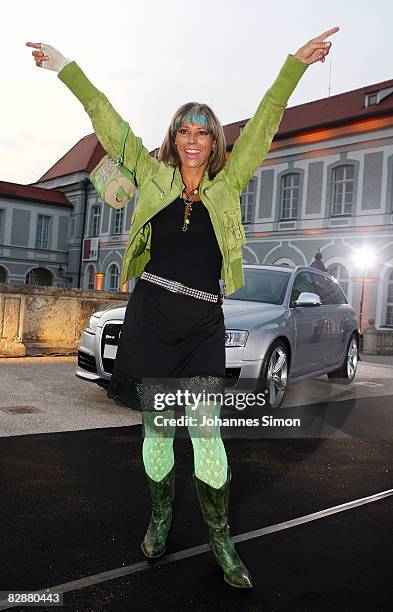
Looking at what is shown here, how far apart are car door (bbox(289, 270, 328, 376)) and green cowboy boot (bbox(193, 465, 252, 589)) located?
14.4ft

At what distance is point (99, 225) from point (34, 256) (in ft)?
15.9

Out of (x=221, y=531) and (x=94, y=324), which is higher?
(x=94, y=324)

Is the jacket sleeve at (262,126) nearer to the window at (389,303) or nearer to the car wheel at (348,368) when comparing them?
the car wheel at (348,368)

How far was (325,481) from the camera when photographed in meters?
4.22

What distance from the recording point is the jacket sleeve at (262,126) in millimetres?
2553

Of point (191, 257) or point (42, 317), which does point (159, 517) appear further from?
point (42, 317)

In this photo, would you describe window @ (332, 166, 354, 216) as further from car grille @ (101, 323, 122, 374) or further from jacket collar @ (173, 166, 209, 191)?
jacket collar @ (173, 166, 209, 191)

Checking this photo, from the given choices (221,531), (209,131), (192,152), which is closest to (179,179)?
(192,152)

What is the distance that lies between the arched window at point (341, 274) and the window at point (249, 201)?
16.8ft

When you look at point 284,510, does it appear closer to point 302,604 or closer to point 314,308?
point 302,604

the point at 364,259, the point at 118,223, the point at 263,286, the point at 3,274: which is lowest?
the point at 263,286

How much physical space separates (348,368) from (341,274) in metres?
16.8

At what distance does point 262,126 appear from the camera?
8.54 feet

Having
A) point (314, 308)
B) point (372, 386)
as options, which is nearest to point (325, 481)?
point (314, 308)
